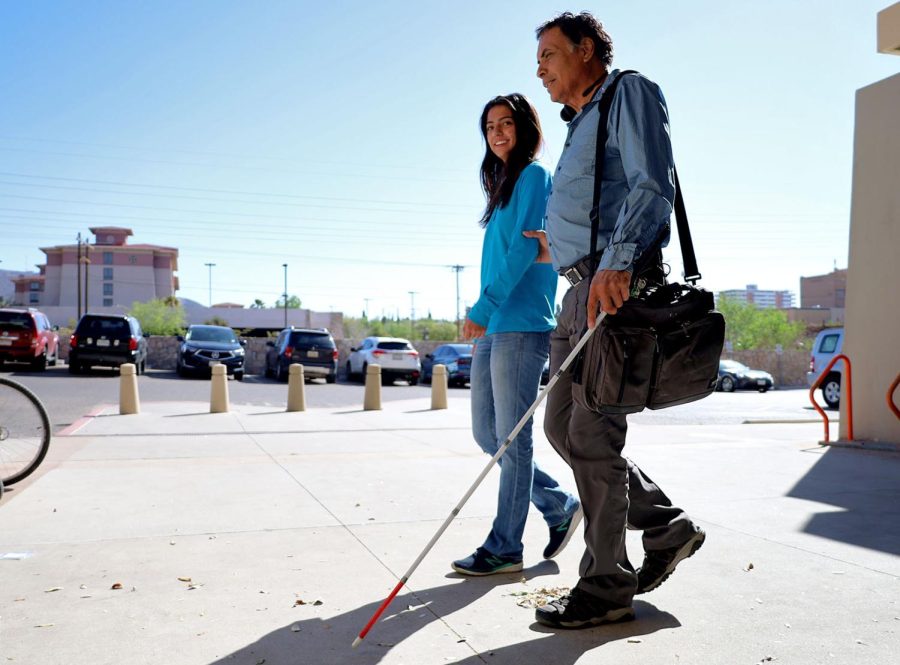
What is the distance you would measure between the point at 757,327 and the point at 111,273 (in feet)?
284

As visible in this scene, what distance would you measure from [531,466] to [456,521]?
1.08 meters

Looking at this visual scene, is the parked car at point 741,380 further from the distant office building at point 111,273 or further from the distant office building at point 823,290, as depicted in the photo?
the distant office building at point 823,290

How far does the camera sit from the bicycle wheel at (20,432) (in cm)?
534

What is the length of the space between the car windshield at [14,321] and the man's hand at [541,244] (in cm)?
2183

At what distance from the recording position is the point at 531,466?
359 centimetres

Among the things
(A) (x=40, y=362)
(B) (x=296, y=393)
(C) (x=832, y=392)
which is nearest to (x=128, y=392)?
(B) (x=296, y=393)

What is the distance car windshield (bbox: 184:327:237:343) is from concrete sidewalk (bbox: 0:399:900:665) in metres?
17.2

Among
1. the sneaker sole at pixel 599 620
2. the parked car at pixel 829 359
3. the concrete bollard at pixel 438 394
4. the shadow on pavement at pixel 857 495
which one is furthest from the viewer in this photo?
the parked car at pixel 829 359

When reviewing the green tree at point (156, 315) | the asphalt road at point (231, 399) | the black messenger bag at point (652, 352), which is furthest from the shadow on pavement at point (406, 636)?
the green tree at point (156, 315)

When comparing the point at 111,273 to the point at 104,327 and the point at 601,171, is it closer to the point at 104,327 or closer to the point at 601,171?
the point at 104,327

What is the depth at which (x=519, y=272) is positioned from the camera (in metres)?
3.48

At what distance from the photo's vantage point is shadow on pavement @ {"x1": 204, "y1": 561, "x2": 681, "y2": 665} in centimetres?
251

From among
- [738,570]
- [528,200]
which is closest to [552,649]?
[738,570]

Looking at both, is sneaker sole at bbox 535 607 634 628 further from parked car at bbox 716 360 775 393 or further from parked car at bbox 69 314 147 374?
parked car at bbox 716 360 775 393
